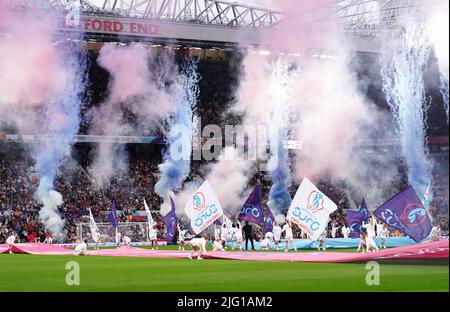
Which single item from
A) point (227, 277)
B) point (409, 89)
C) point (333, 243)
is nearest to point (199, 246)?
point (227, 277)

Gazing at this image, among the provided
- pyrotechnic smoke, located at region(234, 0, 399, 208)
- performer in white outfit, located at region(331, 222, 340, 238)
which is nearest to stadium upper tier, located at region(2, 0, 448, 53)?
pyrotechnic smoke, located at region(234, 0, 399, 208)

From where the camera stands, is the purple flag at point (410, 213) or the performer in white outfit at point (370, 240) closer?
the purple flag at point (410, 213)

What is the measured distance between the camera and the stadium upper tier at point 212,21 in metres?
49.9

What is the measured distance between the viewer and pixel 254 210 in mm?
32875

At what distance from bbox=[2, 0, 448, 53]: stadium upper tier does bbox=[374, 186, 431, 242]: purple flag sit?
25.0m

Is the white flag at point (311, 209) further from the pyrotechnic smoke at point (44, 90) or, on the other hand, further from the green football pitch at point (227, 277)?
the pyrotechnic smoke at point (44, 90)

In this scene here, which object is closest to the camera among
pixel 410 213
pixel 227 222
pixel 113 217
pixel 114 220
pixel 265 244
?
pixel 410 213

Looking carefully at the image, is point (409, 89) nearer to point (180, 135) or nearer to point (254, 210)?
point (180, 135)

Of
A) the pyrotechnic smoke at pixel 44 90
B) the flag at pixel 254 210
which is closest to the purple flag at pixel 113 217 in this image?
the pyrotechnic smoke at pixel 44 90

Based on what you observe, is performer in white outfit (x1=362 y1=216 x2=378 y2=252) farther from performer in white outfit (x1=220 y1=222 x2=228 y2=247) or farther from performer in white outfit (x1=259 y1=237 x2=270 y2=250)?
performer in white outfit (x1=220 y1=222 x2=228 y2=247)

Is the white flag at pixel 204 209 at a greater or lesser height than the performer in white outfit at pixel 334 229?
greater

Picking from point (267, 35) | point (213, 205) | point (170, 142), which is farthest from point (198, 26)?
point (213, 205)

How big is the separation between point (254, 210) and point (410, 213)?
1012 cm

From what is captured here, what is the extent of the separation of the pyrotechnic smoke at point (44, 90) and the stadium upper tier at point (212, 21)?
2.15 metres
